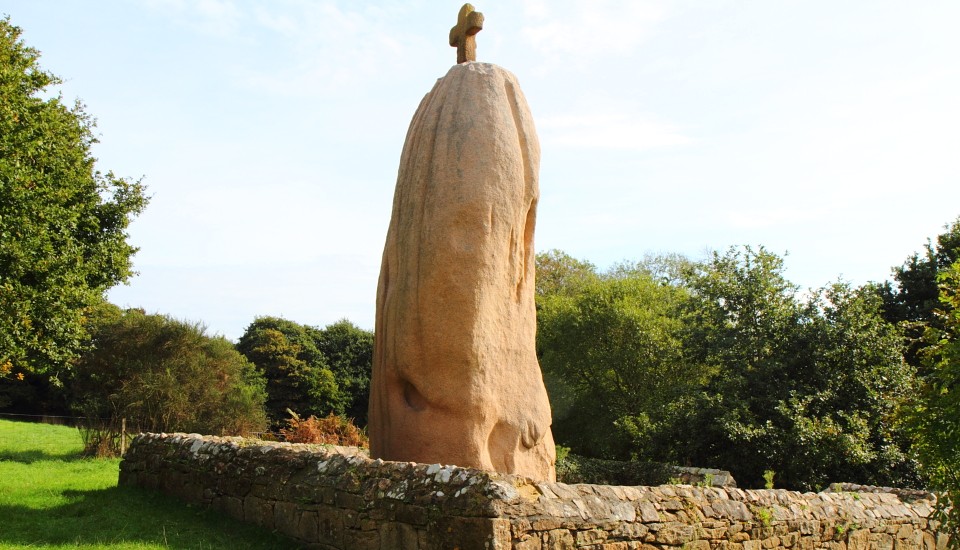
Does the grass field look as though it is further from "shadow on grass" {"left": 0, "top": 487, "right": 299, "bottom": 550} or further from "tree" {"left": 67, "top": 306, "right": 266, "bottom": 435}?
"tree" {"left": 67, "top": 306, "right": 266, "bottom": 435}

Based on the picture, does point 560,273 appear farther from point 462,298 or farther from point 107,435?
point 462,298

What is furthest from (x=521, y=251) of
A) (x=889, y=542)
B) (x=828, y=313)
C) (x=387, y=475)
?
(x=828, y=313)

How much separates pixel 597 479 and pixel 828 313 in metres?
7.62

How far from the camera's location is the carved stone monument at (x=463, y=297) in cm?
830

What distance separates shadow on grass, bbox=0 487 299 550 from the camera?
784 centimetres

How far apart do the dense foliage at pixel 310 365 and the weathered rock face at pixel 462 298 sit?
2545cm

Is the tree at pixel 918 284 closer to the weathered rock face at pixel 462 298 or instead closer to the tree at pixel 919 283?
the tree at pixel 919 283

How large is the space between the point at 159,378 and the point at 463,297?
14.6 m

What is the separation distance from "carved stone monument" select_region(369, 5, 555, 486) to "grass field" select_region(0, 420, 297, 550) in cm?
192

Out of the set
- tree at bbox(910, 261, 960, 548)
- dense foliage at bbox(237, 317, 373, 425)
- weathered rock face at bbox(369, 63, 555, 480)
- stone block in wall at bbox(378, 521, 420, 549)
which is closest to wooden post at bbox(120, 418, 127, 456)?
weathered rock face at bbox(369, 63, 555, 480)

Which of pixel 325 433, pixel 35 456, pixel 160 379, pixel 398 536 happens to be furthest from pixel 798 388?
pixel 35 456

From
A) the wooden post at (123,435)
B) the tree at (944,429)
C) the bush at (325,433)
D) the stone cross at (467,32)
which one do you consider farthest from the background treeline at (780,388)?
the wooden post at (123,435)

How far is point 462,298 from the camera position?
836 cm

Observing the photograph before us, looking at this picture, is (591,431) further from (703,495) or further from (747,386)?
(703,495)
